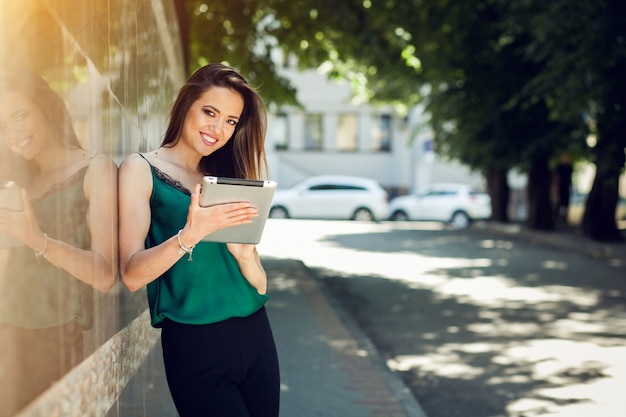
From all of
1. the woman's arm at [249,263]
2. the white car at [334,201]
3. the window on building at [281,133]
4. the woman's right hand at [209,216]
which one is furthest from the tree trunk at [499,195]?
the woman's right hand at [209,216]

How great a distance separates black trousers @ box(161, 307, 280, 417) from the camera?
8.62 ft

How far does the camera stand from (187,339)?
8.61ft

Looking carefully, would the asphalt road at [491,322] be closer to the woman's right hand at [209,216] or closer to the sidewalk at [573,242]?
the sidewalk at [573,242]

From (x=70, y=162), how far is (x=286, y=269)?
12.7m

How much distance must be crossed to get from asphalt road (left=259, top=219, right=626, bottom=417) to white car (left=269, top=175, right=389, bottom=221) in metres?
14.8

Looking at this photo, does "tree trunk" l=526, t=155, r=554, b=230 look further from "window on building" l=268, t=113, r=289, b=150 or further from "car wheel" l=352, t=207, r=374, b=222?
"window on building" l=268, t=113, r=289, b=150

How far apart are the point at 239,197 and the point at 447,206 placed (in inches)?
1257

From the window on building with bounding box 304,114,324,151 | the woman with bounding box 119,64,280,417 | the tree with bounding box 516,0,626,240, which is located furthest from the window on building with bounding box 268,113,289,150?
the woman with bounding box 119,64,280,417

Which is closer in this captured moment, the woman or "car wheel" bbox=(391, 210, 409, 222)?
the woman

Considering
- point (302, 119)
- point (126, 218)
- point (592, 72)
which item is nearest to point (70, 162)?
point (126, 218)

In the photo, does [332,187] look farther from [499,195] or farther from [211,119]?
[211,119]

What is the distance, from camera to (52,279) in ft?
5.45

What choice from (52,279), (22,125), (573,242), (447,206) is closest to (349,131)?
(447,206)

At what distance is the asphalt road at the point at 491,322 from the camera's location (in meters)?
6.38
